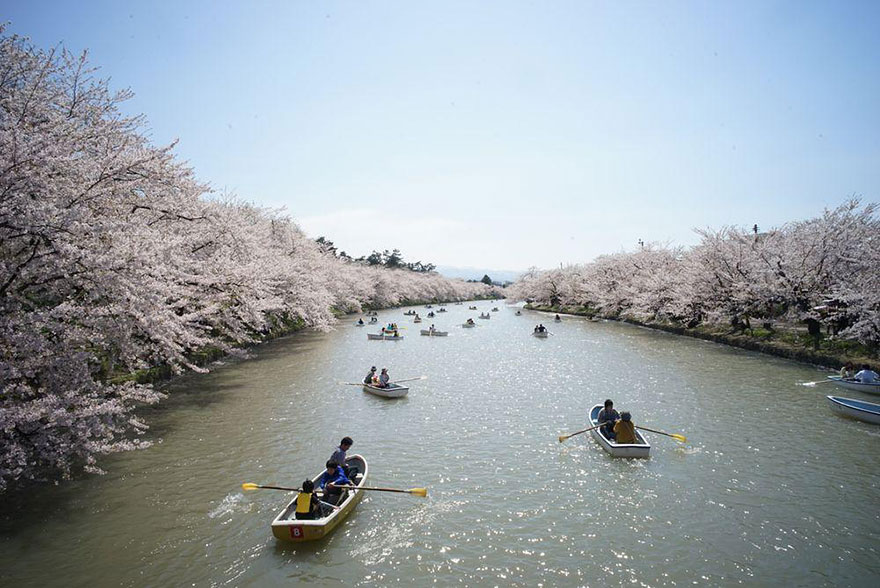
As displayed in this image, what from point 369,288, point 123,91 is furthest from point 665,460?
point 369,288

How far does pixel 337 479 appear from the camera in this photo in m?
10.7

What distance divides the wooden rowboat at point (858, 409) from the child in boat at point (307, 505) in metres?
19.6

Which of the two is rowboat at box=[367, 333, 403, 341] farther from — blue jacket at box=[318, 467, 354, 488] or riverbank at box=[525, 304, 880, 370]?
blue jacket at box=[318, 467, 354, 488]

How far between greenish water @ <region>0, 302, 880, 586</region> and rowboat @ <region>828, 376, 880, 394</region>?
405mm

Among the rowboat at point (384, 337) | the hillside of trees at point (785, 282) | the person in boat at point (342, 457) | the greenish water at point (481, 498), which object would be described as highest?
the hillside of trees at point (785, 282)

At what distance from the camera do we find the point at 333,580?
26.8 feet

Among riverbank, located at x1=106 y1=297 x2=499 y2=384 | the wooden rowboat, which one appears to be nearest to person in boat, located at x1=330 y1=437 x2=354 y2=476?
riverbank, located at x1=106 y1=297 x2=499 y2=384

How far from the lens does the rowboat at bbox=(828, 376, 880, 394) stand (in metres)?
20.0

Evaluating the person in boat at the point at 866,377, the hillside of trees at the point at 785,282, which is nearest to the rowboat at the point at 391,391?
the person in boat at the point at 866,377

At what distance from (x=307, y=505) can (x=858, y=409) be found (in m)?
19.8

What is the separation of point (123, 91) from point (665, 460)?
22024mm

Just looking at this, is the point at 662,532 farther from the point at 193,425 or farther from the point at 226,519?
the point at 193,425

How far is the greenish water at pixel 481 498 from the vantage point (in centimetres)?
848

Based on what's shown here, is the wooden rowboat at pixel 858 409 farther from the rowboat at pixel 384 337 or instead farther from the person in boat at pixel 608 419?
the rowboat at pixel 384 337
